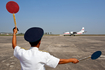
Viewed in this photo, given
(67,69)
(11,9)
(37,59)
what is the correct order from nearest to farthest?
1. (37,59)
2. (11,9)
3. (67,69)

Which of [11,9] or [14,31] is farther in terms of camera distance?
[11,9]

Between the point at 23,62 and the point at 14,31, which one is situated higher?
the point at 14,31

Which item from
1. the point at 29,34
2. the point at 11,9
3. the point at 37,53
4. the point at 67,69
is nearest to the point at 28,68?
the point at 37,53

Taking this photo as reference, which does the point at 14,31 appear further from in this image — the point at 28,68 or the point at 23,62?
the point at 28,68

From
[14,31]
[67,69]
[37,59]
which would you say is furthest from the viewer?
[67,69]

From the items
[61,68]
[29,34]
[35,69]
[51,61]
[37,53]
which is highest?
[29,34]

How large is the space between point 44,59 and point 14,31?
732 mm

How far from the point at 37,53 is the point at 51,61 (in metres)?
0.24

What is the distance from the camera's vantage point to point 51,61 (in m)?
1.39

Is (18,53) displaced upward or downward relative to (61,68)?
upward

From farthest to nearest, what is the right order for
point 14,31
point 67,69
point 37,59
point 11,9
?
point 67,69 → point 11,9 → point 14,31 → point 37,59

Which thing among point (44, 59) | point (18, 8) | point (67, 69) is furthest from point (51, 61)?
point (67, 69)

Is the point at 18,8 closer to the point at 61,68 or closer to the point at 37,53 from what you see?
the point at 37,53

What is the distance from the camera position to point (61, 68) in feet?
15.0
